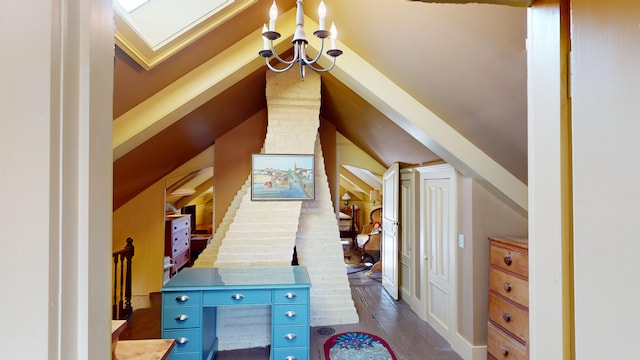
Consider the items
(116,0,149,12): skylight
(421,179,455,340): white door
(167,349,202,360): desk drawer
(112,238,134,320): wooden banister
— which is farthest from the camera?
(112,238,134,320): wooden banister

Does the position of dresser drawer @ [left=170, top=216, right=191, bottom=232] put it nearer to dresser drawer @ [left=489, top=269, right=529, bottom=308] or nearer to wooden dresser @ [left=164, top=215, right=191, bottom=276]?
wooden dresser @ [left=164, top=215, right=191, bottom=276]

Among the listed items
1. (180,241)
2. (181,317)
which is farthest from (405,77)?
(180,241)

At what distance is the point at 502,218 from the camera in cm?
276

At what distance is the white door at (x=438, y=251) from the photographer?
3160 mm

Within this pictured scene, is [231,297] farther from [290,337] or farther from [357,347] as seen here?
[357,347]

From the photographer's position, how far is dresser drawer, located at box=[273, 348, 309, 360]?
2.68m

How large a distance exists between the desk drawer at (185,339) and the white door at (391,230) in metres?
2.88

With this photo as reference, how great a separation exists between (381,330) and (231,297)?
185 cm

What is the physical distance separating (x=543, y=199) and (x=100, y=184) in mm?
825

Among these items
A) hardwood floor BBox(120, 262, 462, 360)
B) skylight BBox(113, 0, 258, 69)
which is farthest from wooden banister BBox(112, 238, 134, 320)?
skylight BBox(113, 0, 258, 69)

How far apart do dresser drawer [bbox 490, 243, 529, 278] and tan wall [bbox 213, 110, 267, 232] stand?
11.1 feet

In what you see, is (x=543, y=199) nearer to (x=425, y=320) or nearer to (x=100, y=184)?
(x=100, y=184)

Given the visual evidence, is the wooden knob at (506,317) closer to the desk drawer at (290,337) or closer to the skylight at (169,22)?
the desk drawer at (290,337)
